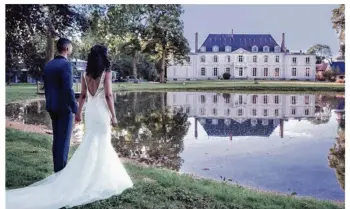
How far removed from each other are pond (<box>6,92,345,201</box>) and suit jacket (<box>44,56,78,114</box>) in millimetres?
154

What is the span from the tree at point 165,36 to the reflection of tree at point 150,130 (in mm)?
273

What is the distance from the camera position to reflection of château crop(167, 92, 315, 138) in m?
4.36

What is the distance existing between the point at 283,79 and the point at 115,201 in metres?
1.84

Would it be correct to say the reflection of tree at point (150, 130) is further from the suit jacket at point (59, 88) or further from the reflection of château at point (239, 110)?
the suit jacket at point (59, 88)

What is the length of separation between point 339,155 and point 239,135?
869 mm

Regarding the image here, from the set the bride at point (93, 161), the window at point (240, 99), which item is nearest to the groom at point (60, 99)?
the bride at point (93, 161)

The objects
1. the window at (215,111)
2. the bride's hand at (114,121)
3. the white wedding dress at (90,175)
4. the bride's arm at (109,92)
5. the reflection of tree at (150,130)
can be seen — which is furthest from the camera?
the window at (215,111)

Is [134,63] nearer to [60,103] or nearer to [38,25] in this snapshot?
[60,103]

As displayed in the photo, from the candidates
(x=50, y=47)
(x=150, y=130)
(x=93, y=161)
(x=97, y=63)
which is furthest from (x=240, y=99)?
(x=50, y=47)

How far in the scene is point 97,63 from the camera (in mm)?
4051

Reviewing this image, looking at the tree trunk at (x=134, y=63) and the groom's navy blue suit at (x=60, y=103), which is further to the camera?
the tree trunk at (x=134, y=63)

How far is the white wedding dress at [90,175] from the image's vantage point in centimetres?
392

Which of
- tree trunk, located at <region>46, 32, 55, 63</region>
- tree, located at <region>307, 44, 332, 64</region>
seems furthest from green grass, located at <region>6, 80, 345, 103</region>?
tree trunk, located at <region>46, 32, 55, 63</region>

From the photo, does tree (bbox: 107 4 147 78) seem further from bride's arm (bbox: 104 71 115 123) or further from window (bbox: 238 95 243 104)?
window (bbox: 238 95 243 104)
